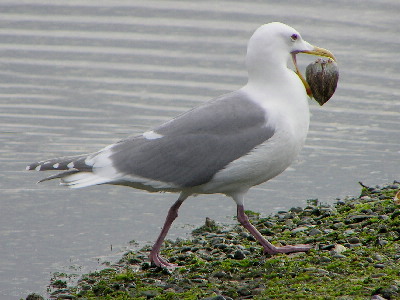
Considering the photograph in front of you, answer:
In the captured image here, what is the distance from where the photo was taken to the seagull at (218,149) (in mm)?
7605

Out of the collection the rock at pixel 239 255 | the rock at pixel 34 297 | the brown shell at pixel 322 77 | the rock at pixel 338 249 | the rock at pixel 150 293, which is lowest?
the rock at pixel 34 297

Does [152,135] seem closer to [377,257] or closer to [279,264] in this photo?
[279,264]

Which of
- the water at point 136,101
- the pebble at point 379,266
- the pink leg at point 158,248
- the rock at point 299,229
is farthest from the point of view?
the water at point 136,101

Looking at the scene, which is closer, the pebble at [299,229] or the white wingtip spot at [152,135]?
the white wingtip spot at [152,135]

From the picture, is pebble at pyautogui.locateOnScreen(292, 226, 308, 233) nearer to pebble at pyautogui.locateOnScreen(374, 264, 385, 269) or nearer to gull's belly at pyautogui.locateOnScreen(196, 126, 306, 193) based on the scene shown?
gull's belly at pyautogui.locateOnScreen(196, 126, 306, 193)

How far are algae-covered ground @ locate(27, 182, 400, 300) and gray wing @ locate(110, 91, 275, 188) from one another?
854mm

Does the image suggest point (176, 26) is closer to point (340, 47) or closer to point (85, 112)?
point (340, 47)

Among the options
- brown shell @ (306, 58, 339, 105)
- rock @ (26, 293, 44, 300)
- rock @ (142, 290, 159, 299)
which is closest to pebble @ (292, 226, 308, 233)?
brown shell @ (306, 58, 339, 105)

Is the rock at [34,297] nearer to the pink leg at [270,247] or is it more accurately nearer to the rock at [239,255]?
the rock at [239,255]

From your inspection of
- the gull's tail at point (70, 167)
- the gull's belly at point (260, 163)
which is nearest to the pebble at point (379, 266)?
the gull's belly at point (260, 163)

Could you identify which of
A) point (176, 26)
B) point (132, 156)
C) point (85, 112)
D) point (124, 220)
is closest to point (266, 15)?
point (176, 26)

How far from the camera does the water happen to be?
9625 mm

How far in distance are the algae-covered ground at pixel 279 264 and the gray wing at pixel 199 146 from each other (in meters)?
0.85

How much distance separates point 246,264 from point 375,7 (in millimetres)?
11658
